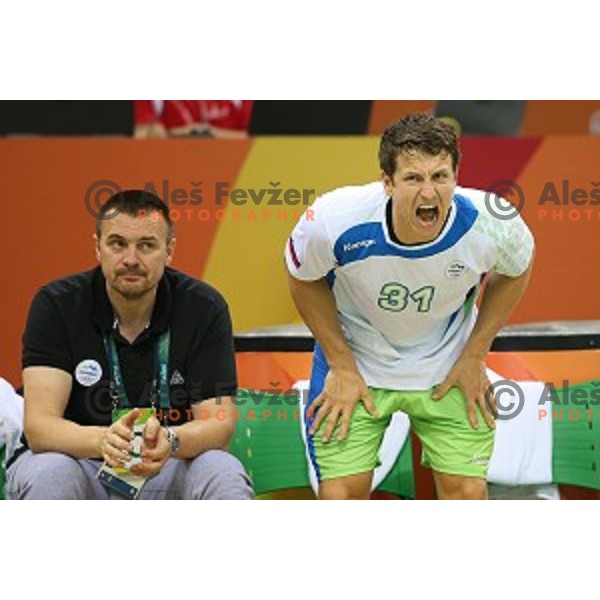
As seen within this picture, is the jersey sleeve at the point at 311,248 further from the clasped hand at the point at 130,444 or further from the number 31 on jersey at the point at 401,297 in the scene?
the clasped hand at the point at 130,444

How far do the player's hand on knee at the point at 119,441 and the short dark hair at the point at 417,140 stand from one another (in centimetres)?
95

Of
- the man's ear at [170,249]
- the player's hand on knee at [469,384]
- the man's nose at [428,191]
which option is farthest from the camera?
the man's ear at [170,249]

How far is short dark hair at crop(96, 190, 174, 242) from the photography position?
10.5ft

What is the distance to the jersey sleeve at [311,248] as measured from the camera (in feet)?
9.78

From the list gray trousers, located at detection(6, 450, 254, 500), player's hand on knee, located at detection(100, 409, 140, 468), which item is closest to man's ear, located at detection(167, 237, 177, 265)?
player's hand on knee, located at detection(100, 409, 140, 468)

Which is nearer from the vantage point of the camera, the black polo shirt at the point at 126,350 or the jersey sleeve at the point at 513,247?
the jersey sleeve at the point at 513,247

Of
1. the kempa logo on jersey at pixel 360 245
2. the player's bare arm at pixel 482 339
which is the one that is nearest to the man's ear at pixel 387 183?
the kempa logo on jersey at pixel 360 245

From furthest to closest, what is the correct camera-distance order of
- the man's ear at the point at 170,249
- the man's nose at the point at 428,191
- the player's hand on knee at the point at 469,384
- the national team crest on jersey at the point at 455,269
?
the man's ear at the point at 170,249 < the player's hand on knee at the point at 469,384 < the national team crest on jersey at the point at 455,269 < the man's nose at the point at 428,191

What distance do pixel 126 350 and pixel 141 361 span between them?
51 mm

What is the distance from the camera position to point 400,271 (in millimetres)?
3002

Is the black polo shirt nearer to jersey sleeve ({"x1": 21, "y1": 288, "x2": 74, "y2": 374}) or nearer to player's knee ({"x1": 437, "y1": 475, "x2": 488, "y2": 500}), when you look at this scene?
jersey sleeve ({"x1": 21, "y1": 288, "x2": 74, "y2": 374})

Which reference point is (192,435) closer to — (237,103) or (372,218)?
(372,218)

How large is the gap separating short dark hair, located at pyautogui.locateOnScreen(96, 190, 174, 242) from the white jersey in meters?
0.39

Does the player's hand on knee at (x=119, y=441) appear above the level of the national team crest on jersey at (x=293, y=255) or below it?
below
